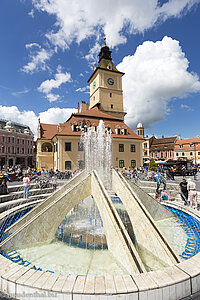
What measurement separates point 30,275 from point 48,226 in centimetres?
285

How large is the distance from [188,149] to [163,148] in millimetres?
10133

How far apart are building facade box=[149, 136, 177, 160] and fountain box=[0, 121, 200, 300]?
57050 mm

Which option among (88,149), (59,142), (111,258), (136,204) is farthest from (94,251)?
(59,142)

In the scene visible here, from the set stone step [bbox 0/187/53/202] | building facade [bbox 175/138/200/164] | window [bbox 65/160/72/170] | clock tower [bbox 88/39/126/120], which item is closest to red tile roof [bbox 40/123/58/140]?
window [bbox 65/160/72/170]

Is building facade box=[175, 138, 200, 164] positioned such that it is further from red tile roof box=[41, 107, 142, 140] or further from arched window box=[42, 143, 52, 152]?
arched window box=[42, 143, 52, 152]

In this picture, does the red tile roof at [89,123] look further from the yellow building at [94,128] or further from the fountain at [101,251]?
the fountain at [101,251]

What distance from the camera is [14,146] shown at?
5012cm

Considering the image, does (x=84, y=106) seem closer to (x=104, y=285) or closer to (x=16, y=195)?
(x=16, y=195)

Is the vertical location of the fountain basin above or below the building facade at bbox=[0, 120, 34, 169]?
below

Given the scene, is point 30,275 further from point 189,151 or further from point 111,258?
point 189,151

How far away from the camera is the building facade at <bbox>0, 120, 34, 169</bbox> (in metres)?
47.3

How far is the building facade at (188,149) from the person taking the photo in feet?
173

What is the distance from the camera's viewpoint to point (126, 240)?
4094 mm

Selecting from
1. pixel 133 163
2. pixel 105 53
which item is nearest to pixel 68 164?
pixel 133 163
